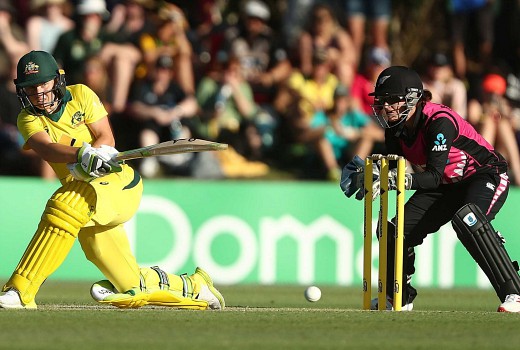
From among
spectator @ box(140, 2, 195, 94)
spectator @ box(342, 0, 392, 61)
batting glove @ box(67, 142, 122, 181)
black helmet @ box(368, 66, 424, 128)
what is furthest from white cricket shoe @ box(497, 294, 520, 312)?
spectator @ box(342, 0, 392, 61)

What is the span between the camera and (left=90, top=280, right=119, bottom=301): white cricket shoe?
782 centimetres

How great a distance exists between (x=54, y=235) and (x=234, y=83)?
22.9 ft

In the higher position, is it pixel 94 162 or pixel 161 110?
pixel 161 110

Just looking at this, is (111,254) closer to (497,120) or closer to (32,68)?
(32,68)

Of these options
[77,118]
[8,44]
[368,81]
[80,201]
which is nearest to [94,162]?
[80,201]

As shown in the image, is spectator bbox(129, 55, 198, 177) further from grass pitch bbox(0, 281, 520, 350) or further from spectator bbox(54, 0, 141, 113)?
grass pitch bbox(0, 281, 520, 350)

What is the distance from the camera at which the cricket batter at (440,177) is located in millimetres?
8016

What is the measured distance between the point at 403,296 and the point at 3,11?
731 cm

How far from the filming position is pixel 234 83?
561 inches

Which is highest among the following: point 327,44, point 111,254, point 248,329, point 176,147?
point 327,44

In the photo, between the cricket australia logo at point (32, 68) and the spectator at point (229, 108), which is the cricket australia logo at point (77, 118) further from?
the spectator at point (229, 108)

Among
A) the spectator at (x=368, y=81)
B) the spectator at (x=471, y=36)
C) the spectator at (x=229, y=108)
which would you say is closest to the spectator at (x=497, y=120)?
the spectator at (x=471, y=36)

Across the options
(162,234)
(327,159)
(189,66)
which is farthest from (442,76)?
(162,234)

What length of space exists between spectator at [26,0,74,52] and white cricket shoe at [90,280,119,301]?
6.48 m
